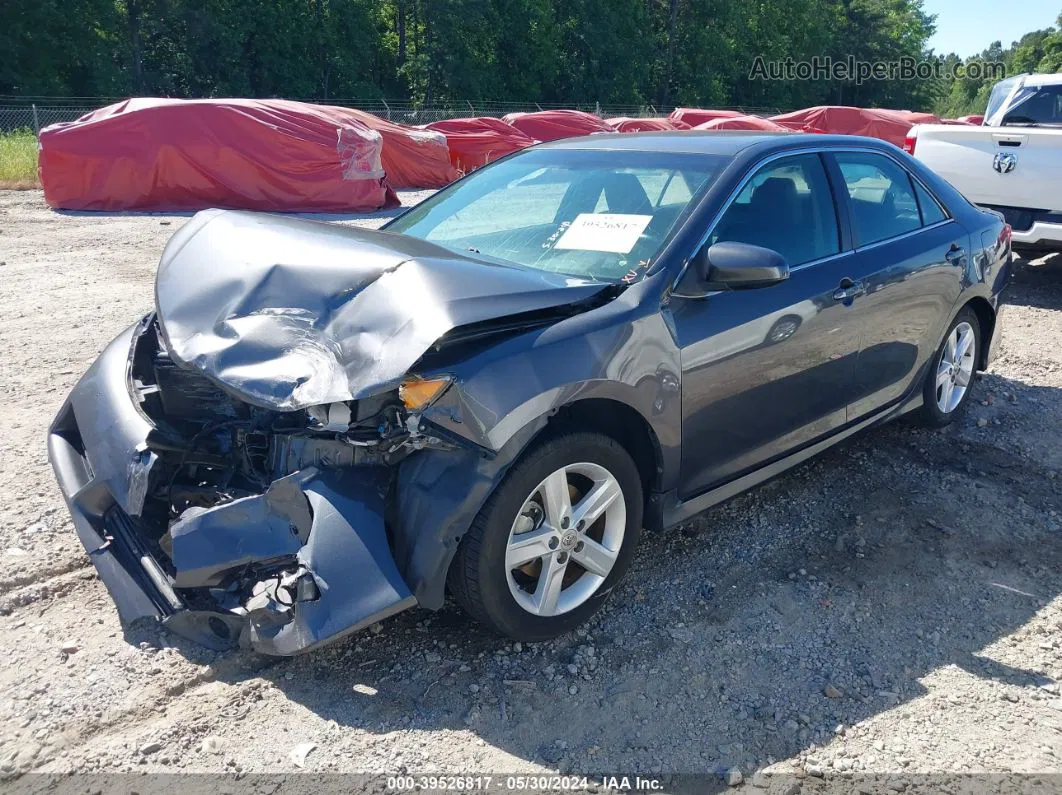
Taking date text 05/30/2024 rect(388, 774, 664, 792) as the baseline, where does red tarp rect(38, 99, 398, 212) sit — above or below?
above

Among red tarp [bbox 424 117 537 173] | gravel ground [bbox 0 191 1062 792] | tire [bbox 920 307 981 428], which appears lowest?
gravel ground [bbox 0 191 1062 792]

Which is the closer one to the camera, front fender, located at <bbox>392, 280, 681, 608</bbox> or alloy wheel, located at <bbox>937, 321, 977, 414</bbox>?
front fender, located at <bbox>392, 280, 681, 608</bbox>

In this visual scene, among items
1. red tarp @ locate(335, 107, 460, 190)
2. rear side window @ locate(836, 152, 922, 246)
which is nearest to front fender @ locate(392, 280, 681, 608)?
rear side window @ locate(836, 152, 922, 246)

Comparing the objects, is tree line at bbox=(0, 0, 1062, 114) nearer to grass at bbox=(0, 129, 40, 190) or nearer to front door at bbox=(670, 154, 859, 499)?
grass at bbox=(0, 129, 40, 190)

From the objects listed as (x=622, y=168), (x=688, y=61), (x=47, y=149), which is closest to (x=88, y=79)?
(x=47, y=149)

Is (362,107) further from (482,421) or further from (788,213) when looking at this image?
(482,421)

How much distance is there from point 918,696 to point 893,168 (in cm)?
286

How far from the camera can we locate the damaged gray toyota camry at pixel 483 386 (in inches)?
105

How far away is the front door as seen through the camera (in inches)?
130

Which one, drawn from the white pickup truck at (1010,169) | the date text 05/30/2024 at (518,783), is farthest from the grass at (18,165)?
the date text 05/30/2024 at (518,783)

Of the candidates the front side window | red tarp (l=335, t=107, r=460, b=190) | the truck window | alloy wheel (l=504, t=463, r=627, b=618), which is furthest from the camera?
red tarp (l=335, t=107, r=460, b=190)

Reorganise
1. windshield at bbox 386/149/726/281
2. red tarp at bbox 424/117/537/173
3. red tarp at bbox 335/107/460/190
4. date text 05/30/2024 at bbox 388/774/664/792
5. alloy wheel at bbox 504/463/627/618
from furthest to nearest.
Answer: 1. red tarp at bbox 424/117/537/173
2. red tarp at bbox 335/107/460/190
3. windshield at bbox 386/149/726/281
4. alloy wheel at bbox 504/463/627/618
5. date text 05/30/2024 at bbox 388/774/664/792

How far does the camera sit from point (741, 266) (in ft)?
10.4

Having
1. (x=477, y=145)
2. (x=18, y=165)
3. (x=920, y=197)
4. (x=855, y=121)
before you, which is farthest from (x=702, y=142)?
→ (x=855, y=121)
